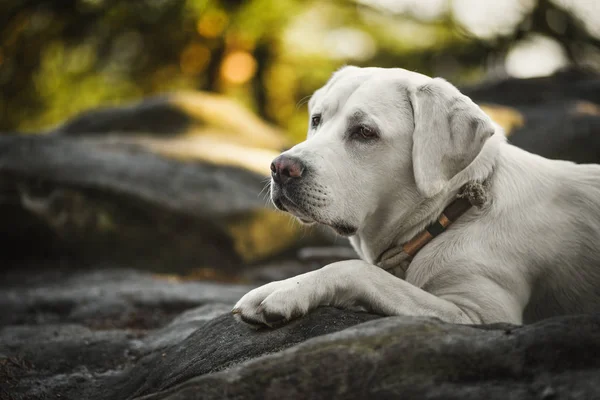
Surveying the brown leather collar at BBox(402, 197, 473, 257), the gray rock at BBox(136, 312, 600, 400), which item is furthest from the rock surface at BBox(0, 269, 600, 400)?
the brown leather collar at BBox(402, 197, 473, 257)

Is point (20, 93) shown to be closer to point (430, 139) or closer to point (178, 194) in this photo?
point (178, 194)

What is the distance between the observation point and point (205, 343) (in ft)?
11.3

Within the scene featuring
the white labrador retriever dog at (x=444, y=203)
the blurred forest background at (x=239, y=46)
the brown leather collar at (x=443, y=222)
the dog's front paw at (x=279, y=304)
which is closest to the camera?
the dog's front paw at (x=279, y=304)

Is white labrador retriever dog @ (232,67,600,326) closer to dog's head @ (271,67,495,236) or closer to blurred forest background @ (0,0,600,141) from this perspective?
dog's head @ (271,67,495,236)

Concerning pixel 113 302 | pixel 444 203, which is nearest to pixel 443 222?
pixel 444 203

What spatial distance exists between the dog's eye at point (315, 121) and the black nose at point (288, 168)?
0.79 m

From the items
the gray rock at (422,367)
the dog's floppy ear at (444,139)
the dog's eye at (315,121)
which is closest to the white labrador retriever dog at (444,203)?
the dog's floppy ear at (444,139)

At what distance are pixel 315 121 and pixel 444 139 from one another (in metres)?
1.05

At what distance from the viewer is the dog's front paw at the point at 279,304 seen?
310 centimetres

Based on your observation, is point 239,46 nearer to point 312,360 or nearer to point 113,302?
point 113,302

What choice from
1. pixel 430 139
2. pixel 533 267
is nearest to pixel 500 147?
pixel 430 139

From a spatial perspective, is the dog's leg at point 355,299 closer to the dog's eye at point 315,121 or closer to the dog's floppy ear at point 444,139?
the dog's floppy ear at point 444,139

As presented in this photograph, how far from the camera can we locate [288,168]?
12.0 ft

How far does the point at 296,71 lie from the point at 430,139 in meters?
13.2
